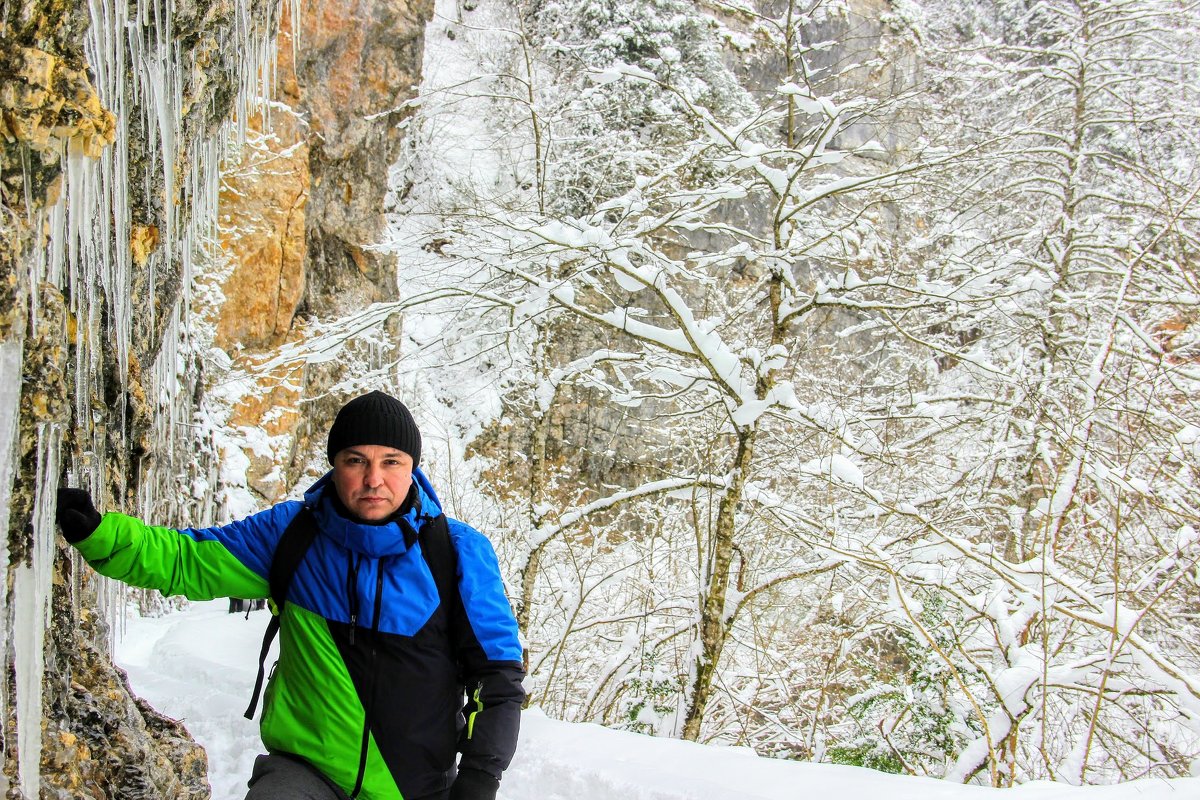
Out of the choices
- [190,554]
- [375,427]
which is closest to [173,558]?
[190,554]

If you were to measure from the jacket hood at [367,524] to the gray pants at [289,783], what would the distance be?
1.75 ft

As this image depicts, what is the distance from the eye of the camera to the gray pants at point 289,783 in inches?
75.2

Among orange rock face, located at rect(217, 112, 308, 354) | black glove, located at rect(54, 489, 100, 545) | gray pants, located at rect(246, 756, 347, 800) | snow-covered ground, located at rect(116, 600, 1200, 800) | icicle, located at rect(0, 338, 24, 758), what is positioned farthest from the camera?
orange rock face, located at rect(217, 112, 308, 354)

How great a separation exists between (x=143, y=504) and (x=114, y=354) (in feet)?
2.81

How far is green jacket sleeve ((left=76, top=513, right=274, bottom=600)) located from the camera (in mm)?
1892

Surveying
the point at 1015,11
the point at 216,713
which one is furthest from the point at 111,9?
the point at 1015,11

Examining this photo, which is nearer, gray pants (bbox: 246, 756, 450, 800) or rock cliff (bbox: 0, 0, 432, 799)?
rock cliff (bbox: 0, 0, 432, 799)

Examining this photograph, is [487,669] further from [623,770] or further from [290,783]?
[623,770]

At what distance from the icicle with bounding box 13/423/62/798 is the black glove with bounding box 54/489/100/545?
4 cm

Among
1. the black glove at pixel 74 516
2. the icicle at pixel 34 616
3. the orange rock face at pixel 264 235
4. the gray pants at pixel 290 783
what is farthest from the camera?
the orange rock face at pixel 264 235

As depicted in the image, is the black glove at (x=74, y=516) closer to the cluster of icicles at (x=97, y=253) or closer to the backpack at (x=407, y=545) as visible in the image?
the cluster of icicles at (x=97, y=253)

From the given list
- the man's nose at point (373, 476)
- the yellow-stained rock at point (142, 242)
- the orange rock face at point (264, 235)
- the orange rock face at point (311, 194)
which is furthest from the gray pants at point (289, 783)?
the orange rock face at point (264, 235)

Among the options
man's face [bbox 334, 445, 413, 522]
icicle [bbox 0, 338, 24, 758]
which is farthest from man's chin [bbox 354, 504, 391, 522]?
icicle [bbox 0, 338, 24, 758]

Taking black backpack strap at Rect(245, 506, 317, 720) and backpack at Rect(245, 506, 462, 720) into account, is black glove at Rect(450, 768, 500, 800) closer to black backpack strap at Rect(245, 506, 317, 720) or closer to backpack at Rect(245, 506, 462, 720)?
backpack at Rect(245, 506, 462, 720)
